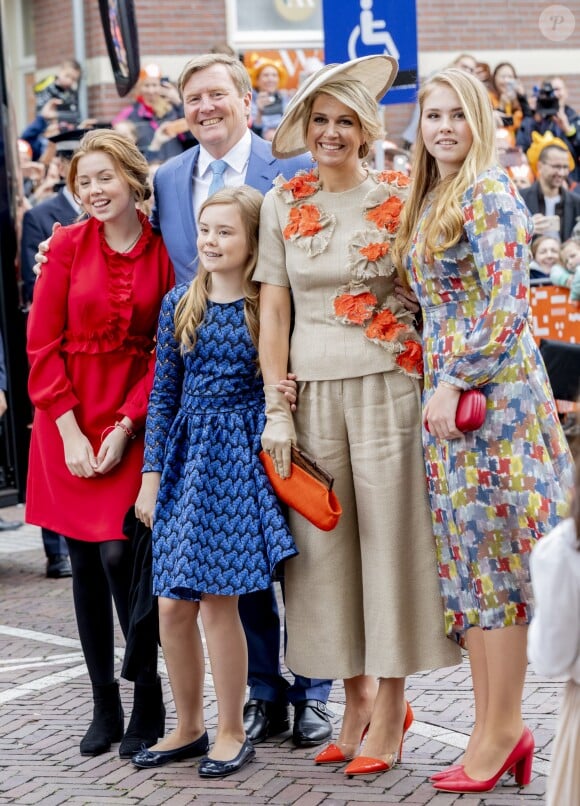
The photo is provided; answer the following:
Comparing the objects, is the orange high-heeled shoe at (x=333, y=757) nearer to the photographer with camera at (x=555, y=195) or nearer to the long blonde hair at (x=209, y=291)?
the long blonde hair at (x=209, y=291)

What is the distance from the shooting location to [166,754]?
4852mm

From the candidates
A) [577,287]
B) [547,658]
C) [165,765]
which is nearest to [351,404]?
[165,765]

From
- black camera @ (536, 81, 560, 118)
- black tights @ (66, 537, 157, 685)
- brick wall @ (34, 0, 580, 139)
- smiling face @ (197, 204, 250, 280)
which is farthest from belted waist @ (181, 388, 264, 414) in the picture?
brick wall @ (34, 0, 580, 139)

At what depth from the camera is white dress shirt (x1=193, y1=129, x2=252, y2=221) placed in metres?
5.31

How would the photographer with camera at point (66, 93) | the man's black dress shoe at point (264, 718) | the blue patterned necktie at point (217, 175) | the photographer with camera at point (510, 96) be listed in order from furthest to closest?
the photographer with camera at point (66, 93)
the photographer with camera at point (510, 96)
the blue patterned necktie at point (217, 175)
the man's black dress shoe at point (264, 718)

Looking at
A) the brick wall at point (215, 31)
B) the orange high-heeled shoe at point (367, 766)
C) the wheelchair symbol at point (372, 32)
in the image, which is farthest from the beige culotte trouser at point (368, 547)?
the brick wall at point (215, 31)

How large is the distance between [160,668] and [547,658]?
11.0 ft

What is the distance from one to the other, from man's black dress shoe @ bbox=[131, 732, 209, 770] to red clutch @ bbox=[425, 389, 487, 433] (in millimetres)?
1472

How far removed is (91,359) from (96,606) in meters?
0.86

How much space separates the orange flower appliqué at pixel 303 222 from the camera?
462cm

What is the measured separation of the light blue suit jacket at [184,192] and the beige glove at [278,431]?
2.21 feet

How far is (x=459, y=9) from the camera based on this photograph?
18.5m

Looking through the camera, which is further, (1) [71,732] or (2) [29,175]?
(2) [29,175]

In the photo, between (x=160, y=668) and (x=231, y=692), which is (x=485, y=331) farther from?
(x=160, y=668)
